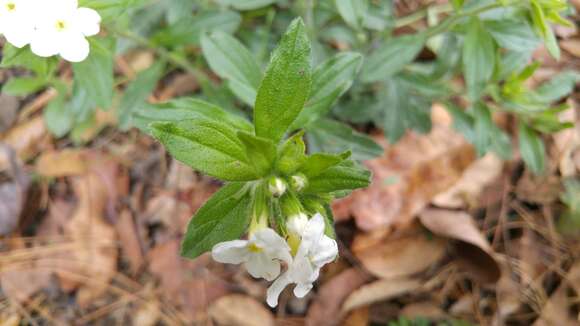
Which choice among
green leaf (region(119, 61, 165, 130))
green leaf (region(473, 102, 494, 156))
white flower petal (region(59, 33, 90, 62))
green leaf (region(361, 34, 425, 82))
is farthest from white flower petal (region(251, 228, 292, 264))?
green leaf (region(119, 61, 165, 130))

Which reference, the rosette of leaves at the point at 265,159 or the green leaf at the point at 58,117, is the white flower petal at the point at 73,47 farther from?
the green leaf at the point at 58,117

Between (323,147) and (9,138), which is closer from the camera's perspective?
(323,147)

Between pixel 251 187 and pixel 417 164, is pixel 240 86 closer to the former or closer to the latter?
pixel 251 187

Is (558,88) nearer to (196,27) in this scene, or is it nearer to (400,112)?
(400,112)

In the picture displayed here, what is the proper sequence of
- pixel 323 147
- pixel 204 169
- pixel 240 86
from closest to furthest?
1. pixel 204 169
2. pixel 240 86
3. pixel 323 147

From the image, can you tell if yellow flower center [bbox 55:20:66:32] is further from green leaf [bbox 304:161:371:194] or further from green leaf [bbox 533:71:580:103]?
green leaf [bbox 533:71:580:103]

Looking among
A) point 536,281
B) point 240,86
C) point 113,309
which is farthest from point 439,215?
point 113,309

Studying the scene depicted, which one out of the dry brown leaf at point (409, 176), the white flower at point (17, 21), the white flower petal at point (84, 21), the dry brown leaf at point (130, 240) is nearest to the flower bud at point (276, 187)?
the white flower petal at point (84, 21)
